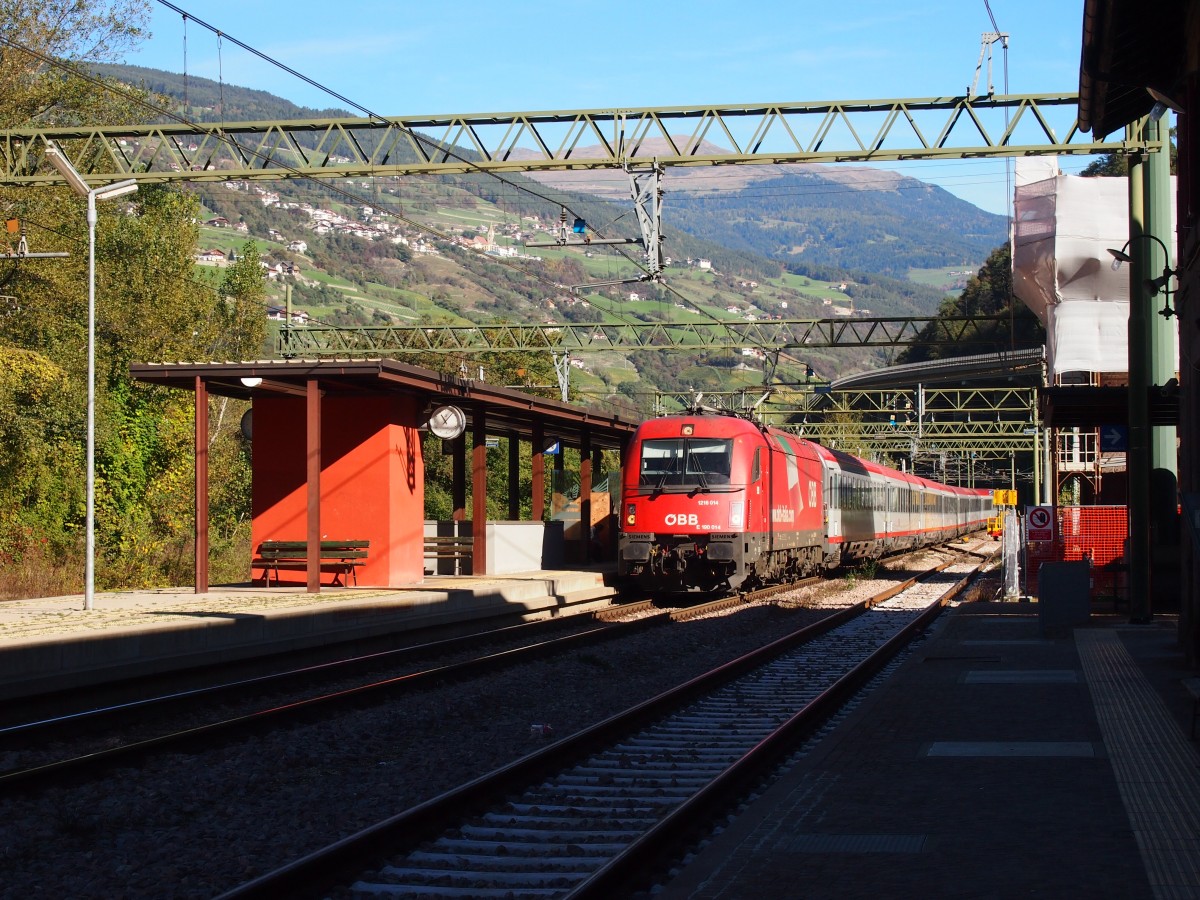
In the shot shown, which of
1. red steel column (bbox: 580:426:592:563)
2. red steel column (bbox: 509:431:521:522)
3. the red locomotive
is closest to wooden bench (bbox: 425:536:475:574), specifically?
the red locomotive

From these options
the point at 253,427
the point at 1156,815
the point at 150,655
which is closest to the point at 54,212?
the point at 253,427

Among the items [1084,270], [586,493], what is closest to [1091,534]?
[1084,270]

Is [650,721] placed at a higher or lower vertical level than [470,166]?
lower

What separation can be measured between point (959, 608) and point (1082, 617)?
19.0ft

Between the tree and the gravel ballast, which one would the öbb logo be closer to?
the gravel ballast

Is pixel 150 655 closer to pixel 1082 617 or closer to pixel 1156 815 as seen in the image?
pixel 1156 815

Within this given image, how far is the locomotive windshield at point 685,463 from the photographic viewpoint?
78.0ft

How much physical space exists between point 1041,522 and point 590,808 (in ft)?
59.2

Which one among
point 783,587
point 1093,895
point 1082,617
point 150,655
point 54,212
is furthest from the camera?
point 54,212

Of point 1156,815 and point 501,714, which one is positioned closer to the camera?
point 1156,815

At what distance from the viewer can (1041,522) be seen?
963 inches

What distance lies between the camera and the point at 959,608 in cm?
2419

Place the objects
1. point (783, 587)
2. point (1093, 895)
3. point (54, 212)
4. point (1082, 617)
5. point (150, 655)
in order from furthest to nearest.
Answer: point (54, 212)
point (783, 587)
point (1082, 617)
point (150, 655)
point (1093, 895)

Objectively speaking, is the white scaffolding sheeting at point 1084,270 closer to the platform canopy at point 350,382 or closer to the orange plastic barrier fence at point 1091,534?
the orange plastic barrier fence at point 1091,534
